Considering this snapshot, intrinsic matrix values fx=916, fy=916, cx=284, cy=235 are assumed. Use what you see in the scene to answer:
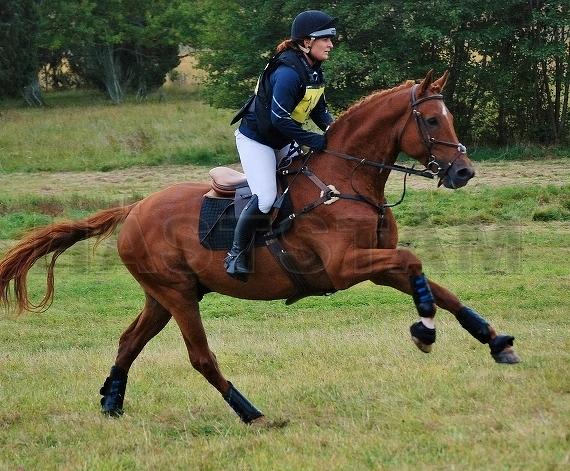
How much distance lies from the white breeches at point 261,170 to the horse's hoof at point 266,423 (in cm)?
167

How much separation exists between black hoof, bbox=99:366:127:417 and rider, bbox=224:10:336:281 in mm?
1451

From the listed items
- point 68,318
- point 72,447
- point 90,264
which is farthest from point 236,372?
point 90,264

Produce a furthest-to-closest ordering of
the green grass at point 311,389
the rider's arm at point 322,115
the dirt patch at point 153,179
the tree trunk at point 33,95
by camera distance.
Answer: the tree trunk at point 33,95, the dirt patch at point 153,179, the rider's arm at point 322,115, the green grass at point 311,389

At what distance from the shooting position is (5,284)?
28.0ft

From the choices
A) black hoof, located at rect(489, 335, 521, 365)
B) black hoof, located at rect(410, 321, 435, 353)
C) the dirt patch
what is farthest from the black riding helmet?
the dirt patch

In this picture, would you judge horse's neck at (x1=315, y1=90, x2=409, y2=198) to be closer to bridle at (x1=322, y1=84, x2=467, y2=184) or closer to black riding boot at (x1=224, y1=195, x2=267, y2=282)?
bridle at (x1=322, y1=84, x2=467, y2=184)

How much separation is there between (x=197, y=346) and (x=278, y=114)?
6.99ft

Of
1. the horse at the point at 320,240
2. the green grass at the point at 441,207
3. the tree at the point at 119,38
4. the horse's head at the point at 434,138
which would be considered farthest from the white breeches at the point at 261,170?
the tree at the point at 119,38

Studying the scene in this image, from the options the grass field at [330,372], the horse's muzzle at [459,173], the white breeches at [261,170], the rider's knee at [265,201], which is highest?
the horse's muzzle at [459,173]

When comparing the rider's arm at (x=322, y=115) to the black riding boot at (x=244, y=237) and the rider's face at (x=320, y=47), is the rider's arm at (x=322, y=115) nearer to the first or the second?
the rider's face at (x=320, y=47)

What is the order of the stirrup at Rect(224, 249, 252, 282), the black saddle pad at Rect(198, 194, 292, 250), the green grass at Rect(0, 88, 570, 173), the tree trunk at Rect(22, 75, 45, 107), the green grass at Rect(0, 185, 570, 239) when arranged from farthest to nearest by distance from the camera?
the tree trunk at Rect(22, 75, 45, 107)
the green grass at Rect(0, 88, 570, 173)
the green grass at Rect(0, 185, 570, 239)
the black saddle pad at Rect(198, 194, 292, 250)
the stirrup at Rect(224, 249, 252, 282)

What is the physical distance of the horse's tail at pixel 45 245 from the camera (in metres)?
8.52

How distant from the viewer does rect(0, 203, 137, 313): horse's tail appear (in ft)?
27.9

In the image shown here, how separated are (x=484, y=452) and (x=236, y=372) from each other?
13.6 feet
